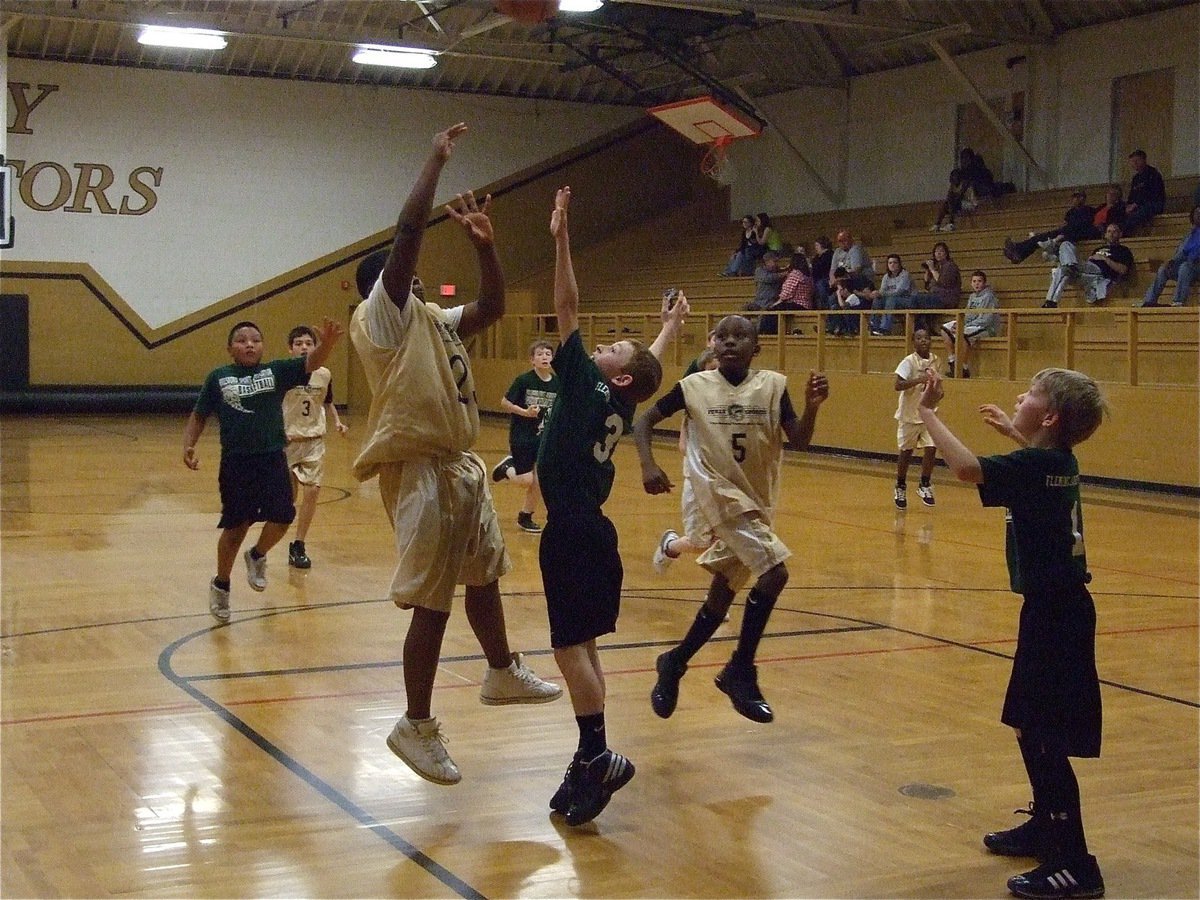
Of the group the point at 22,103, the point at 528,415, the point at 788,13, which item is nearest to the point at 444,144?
the point at 528,415

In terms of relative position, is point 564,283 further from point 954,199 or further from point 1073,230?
point 954,199

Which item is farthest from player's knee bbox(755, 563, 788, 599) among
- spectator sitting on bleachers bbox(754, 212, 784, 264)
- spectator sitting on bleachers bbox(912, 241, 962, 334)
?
spectator sitting on bleachers bbox(754, 212, 784, 264)

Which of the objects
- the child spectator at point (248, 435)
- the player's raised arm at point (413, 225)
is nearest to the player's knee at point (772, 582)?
the player's raised arm at point (413, 225)

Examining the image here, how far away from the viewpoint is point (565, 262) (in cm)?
455

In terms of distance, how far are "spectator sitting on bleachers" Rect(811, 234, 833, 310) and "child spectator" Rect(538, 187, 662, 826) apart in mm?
Result: 16300

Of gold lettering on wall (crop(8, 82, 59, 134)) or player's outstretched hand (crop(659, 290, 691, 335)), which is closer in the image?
player's outstretched hand (crop(659, 290, 691, 335))

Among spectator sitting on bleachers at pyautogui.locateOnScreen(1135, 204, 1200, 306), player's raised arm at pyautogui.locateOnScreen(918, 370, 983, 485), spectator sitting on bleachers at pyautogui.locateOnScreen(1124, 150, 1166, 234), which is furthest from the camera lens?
spectator sitting on bleachers at pyautogui.locateOnScreen(1124, 150, 1166, 234)

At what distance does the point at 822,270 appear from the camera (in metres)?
21.0

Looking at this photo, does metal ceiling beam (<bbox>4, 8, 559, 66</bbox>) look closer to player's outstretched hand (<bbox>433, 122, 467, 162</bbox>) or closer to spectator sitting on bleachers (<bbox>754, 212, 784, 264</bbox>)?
spectator sitting on bleachers (<bbox>754, 212, 784, 264</bbox>)

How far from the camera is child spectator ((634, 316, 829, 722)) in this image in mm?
5586

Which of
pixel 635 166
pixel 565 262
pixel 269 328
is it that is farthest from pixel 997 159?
pixel 565 262

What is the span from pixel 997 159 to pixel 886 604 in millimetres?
16628

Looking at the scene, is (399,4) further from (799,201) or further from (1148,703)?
(1148,703)

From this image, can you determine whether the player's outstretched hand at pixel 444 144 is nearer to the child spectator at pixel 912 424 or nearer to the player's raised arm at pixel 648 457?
the player's raised arm at pixel 648 457
